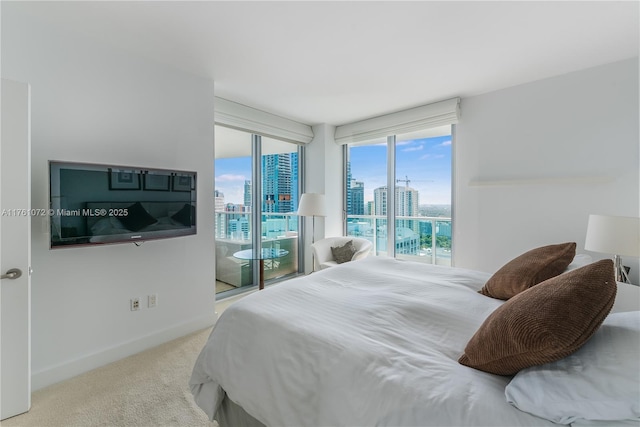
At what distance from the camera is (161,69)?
2.44 m

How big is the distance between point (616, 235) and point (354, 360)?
2084 mm

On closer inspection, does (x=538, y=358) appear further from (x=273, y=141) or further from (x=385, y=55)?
(x=273, y=141)

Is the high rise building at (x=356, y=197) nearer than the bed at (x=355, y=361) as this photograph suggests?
No

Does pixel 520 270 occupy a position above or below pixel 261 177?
below

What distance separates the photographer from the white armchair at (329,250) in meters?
3.69

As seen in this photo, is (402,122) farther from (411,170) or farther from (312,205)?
(312,205)

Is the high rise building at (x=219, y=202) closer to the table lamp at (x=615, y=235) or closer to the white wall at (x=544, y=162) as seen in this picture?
the white wall at (x=544, y=162)

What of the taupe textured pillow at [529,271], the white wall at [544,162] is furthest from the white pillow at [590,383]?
the white wall at [544,162]

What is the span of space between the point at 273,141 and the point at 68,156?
251 centimetres

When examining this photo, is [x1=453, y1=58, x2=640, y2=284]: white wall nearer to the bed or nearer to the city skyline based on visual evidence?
the city skyline

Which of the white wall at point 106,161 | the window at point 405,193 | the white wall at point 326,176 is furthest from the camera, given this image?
the white wall at point 326,176

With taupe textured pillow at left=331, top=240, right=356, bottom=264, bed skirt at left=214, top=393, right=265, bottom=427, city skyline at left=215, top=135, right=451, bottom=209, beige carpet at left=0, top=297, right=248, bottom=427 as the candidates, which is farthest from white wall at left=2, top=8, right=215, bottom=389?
taupe textured pillow at left=331, top=240, right=356, bottom=264

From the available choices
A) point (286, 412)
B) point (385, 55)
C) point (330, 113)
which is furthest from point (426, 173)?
point (286, 412)

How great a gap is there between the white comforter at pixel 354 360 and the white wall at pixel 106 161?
117cm
